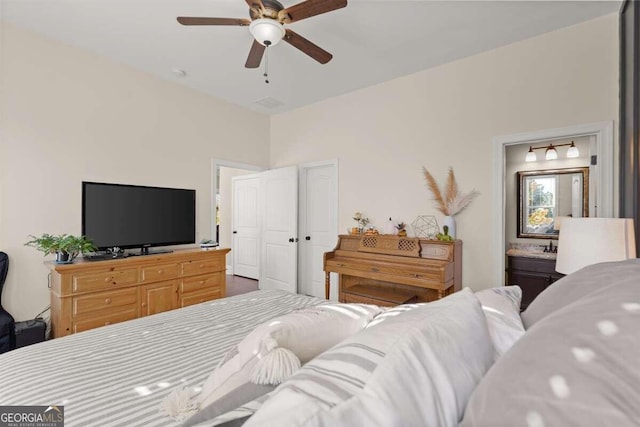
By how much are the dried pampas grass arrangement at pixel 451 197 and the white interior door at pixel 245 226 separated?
3469 mm

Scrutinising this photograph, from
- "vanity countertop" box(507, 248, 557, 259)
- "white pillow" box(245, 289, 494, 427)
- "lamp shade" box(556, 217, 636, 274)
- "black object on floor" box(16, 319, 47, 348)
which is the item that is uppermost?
"lamp shade" box(556, 217, 636, 274)

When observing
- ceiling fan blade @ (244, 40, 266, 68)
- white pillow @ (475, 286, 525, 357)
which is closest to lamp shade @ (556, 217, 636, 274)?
white pillow @ (475, 286, 525, 357)

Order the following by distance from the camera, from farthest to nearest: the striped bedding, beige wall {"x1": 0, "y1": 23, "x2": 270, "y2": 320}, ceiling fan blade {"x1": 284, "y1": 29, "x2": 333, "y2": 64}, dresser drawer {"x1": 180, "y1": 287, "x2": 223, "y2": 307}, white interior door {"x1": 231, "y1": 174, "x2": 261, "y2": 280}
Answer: white interior door {"x1": 231, "y1": 174, "x2": 261, "y2": 280}, dresser drawer {"x1": 180, "y1": 287, "x2": 223, "y2": 307}, beige wall {"x1": 0, "y1": 23, "x2": 270, "y2": 320}, ceiling fan blade {"x1": 284, "y1": 29, "x2": 333, "y2": 64}, the striped bedding

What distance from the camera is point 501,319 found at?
2.91ft

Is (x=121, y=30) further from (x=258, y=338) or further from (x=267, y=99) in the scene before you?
(x=258, y=338)

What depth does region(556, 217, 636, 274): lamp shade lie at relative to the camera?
1.54 m

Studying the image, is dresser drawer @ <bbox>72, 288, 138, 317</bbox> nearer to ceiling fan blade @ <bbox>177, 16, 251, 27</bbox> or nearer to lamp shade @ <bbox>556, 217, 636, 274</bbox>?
ceiling fan blade @ <bbox>177, 16, 251, 27</bbox>

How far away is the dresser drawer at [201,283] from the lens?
3357 mm

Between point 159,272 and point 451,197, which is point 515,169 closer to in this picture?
point 451,197

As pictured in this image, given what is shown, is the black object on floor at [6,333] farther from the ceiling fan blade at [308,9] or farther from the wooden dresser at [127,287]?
the ceiling fan blade at [308,9]

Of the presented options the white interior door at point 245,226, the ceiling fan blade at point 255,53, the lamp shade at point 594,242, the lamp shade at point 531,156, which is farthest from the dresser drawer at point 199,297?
the lamp shade at point 531,156

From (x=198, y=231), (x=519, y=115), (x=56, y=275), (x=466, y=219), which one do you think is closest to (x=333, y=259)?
(x=466, y=219)

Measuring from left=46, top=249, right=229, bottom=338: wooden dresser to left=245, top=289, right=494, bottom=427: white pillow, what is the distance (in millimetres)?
2949

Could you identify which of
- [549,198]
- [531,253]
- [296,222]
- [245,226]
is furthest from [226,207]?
[549,198]
